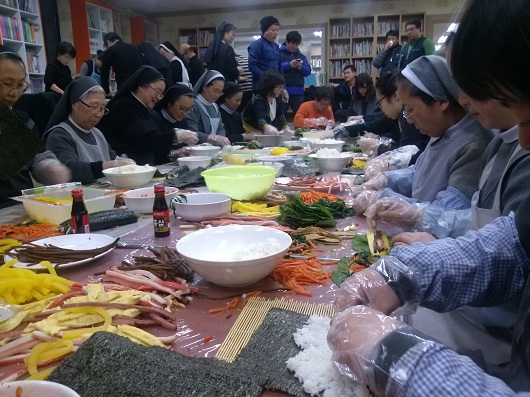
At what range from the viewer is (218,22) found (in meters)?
11.0

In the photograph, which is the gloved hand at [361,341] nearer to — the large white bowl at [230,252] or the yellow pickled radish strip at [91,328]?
the large white bowl at [230,252]

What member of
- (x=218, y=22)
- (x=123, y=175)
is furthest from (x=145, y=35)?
(x=123, y=175)

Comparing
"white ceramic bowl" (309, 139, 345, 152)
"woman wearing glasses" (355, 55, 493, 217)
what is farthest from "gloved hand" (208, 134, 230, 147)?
"woman wearing glasses" (355, 55, 493, 217)

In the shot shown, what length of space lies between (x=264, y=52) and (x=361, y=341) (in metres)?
6.80

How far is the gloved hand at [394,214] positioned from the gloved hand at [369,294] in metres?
0.65

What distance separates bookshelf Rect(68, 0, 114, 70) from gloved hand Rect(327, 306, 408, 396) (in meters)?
9.49

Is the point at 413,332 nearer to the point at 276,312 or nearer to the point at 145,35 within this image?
the point at 276,312

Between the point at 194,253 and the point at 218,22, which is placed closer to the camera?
the point at 194,253

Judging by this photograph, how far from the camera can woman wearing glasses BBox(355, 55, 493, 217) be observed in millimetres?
1878

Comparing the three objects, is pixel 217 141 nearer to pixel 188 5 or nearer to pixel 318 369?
pixel 318 369

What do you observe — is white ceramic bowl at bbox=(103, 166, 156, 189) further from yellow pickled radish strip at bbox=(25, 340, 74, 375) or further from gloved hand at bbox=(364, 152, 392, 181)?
yellow pickled radish strip at bbox=(25, 340, 74, 375)

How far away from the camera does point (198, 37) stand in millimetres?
11039

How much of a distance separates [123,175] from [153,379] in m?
2.00

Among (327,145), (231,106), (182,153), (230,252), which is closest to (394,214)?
(230,252)
